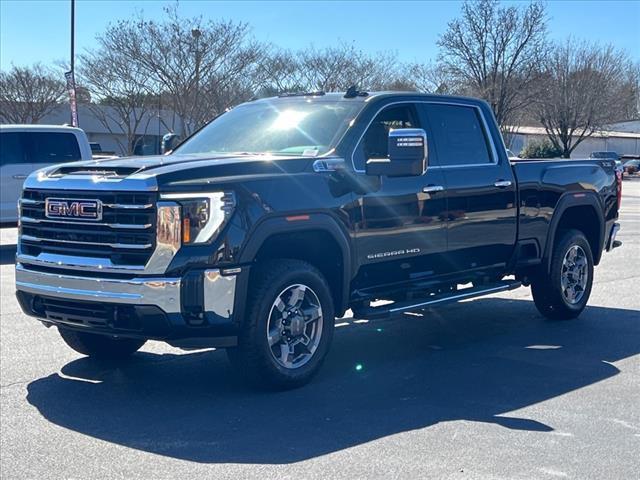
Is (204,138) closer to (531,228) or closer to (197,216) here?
(197,216)

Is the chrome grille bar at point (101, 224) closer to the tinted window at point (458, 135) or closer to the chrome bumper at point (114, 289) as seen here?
the chrome bumper at point (114, 289)

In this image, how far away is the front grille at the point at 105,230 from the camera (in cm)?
568

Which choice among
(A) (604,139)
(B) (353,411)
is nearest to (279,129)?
(B) (353,411)

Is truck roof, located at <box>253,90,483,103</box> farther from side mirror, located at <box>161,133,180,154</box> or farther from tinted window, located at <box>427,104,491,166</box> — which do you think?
side mirror, located at <box>161,133,180,154</box>

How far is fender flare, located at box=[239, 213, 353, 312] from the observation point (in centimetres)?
589

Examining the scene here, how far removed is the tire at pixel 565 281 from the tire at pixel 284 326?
3191mm

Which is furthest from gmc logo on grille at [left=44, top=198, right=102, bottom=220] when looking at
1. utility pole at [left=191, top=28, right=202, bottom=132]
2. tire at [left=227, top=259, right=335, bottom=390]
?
utility pole at [left=191, top=28, right=202, bottom=132]

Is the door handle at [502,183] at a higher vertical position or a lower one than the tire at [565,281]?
higher

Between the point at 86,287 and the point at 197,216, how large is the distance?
883 mm

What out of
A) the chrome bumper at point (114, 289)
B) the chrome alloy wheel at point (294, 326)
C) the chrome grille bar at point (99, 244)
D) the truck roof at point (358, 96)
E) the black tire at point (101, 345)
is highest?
the truck roof at point (358, 96)

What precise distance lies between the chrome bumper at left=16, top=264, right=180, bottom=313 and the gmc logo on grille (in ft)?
1.31

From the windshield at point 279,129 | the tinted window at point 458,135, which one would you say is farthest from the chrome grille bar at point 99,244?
the tinted window at point 458,135

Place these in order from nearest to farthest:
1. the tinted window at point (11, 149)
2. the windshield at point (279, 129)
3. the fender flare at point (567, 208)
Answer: the windshield at point (279, 129), the fender flare at point (567, 208), the tinted window at point (11, 149)

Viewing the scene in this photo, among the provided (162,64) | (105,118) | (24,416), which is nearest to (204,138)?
(24,416)
